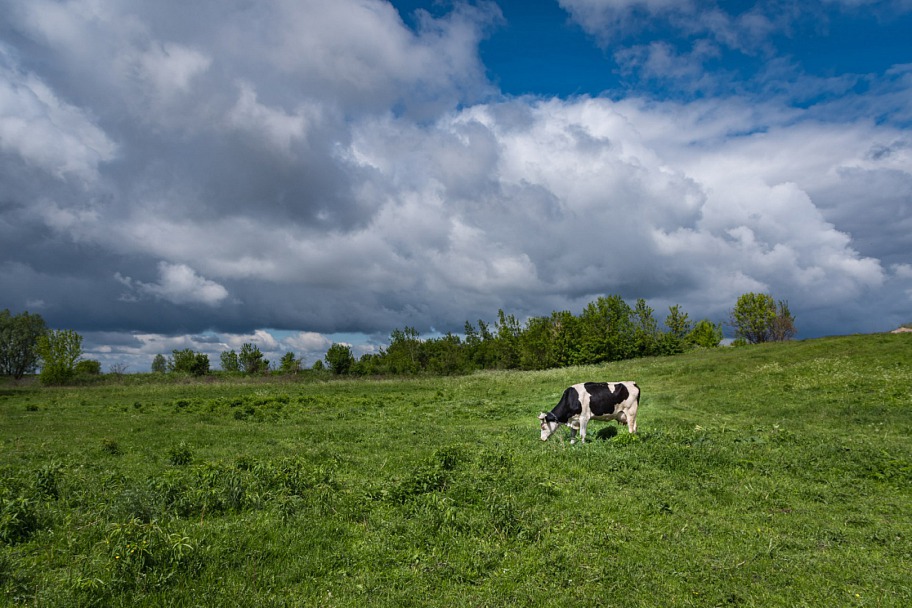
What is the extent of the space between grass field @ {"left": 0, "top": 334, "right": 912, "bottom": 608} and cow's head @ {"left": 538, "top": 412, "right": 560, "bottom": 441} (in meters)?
0.33

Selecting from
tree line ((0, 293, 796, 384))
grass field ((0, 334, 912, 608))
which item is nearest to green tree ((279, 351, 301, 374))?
tree line ((0, 293, 796, 384))

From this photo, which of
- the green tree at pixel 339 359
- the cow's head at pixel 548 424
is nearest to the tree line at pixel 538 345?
the green tree at pixel 339 359

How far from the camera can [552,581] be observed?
735cm

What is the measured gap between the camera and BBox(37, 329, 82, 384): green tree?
62.3 meters

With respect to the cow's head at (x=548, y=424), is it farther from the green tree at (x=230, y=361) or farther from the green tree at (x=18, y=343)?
the green tree at (x=18, y=343)

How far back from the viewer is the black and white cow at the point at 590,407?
17.8m

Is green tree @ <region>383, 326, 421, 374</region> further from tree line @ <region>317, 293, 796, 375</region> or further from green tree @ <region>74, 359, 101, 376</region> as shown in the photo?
green tree @ <region>74, 359, 101, 376</region>

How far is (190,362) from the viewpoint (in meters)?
88.9

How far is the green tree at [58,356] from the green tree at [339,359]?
41.3 m

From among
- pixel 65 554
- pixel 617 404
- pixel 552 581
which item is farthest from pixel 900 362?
pixel 65 554

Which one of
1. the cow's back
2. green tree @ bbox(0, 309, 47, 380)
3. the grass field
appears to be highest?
green tree @ bbox(0, 309, 47, 380)

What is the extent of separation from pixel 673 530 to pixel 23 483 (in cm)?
1384

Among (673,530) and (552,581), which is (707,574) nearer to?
(673,530)

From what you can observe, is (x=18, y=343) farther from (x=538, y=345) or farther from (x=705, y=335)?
(x=705, y=335)
